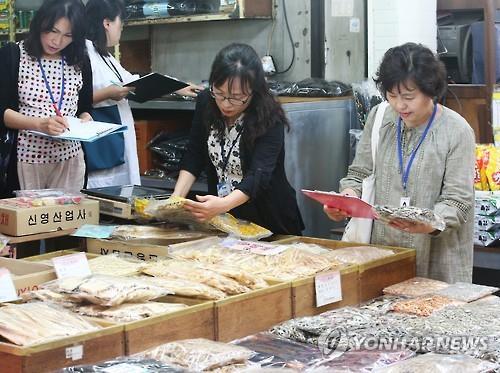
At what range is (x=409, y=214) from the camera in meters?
2.93

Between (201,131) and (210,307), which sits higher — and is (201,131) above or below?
above

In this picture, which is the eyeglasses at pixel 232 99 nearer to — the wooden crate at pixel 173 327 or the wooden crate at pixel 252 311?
the wooden crate at pixel 252 311

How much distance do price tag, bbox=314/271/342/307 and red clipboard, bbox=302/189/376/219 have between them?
25cm

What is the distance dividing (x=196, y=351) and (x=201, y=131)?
1663 mm

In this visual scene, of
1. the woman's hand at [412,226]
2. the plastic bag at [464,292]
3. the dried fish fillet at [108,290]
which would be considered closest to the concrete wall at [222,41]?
the woman's hand at [412,226]

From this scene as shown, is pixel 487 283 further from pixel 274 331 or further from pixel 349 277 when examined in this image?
pixel 274 331

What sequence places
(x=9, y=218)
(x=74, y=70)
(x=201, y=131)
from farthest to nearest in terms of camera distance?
1. (x=74, y=70)
2. (x=201, y=131)
3. (x=9, y=218)

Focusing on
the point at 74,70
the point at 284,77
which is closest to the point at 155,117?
the point at 284,77

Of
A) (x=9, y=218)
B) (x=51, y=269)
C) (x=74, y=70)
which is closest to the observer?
(x=51, y=269)

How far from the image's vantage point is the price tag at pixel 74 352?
2100 millimetres

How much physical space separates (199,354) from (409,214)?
1060 mm

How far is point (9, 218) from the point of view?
10.9ft

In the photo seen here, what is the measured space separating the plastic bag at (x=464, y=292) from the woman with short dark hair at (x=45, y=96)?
73.2 inches

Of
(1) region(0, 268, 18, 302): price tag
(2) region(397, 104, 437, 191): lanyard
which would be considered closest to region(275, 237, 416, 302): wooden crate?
(2) region(397, 104, 437, 191): lanyard
